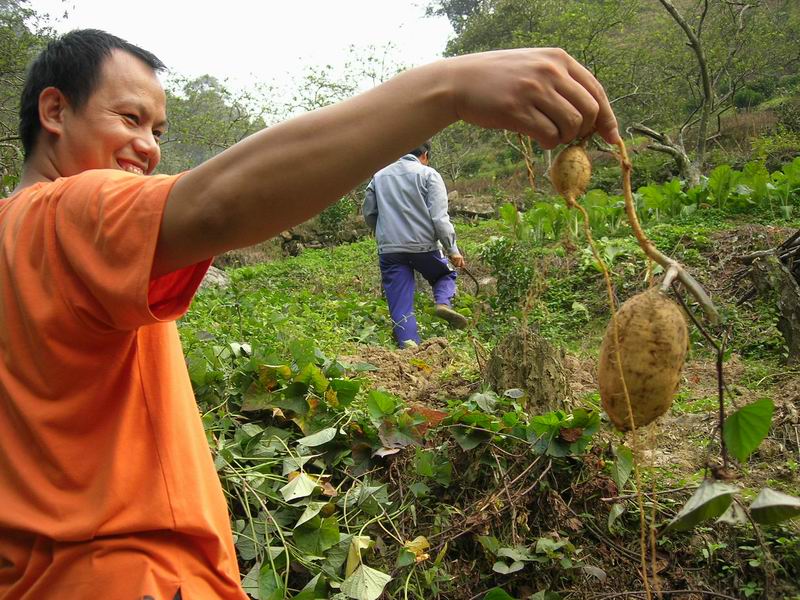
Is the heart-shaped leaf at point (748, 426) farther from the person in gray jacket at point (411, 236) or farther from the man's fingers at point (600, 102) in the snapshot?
the person in gray jacket at point (411, 236)

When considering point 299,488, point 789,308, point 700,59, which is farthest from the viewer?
point 700,59

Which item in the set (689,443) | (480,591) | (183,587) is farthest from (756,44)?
(183,587)

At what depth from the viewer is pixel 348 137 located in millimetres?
850

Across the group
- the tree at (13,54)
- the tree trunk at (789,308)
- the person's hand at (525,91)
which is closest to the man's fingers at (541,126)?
the person's hand at (525,91)

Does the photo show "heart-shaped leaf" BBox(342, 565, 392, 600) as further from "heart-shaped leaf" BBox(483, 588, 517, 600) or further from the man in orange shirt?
the man in orange shirt

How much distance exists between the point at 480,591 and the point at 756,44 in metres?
15.5

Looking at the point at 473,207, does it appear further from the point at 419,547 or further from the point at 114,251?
the point at 114,251

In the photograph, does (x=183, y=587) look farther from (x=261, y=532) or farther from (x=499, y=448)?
(x=499, y=448)

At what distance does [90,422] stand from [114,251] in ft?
1.15

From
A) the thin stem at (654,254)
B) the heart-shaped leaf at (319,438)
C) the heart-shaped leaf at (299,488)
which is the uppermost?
the thin stem at (654,254)

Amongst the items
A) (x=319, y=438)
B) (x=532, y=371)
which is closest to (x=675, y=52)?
(x=532, y=371)

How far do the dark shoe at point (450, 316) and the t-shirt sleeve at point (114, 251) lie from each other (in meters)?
4.33

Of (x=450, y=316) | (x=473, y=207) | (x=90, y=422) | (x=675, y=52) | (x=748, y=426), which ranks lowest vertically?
(x=473, y=207)

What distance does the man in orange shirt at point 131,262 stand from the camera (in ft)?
2.80
